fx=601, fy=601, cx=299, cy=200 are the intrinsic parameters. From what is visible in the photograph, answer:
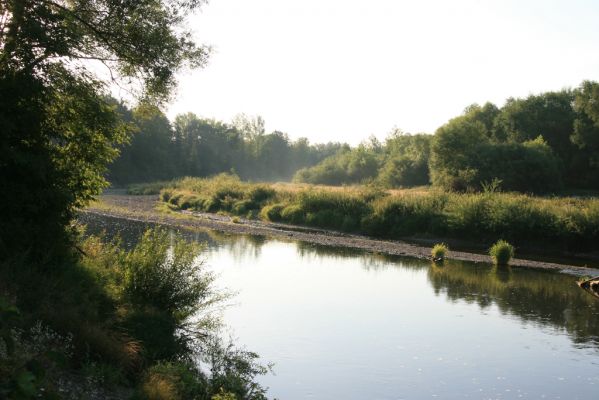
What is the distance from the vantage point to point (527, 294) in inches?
971

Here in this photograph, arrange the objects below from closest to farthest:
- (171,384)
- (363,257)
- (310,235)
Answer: (171,384) < (363,257) < (310,235)

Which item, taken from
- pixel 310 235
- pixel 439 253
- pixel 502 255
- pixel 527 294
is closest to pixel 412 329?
pixel 527 294

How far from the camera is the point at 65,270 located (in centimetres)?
1320

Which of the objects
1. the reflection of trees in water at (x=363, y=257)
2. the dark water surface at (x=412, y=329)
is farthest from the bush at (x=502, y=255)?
the reflection of trees in water at (x=363, y=257)

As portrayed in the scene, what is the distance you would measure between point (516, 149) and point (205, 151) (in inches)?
3893

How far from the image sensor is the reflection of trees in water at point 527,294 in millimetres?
20234

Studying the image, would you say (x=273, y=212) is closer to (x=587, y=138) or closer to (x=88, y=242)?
(x=88, y=242)

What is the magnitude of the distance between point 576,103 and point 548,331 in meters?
79.6

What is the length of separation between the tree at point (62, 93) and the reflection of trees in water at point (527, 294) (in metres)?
14.1

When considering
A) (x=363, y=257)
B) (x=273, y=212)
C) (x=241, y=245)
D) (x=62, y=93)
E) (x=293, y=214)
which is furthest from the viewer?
(x=273, y=212)

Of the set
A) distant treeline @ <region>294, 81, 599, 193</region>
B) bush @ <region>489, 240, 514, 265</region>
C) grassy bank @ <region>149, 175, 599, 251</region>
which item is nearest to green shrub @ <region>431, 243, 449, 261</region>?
bush @ <region>489, 240, 514, 265</region>

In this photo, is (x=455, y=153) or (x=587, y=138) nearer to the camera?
(x=455, y=153)

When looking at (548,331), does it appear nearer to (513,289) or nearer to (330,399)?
(513,289)

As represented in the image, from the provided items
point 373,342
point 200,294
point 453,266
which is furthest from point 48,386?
point 453,266
